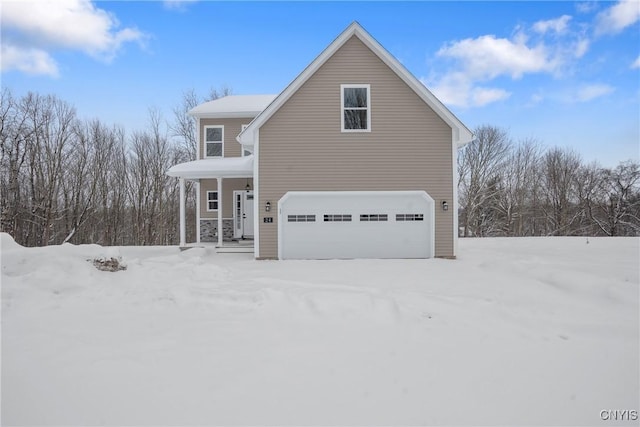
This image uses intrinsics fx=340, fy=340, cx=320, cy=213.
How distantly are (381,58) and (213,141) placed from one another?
8206 mm

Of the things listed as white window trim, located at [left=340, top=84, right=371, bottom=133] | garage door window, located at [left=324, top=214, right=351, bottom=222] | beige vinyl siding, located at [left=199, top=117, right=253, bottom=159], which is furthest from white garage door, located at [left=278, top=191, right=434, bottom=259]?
beige vinyl siding, located at [left=199, top=117, right=253, bottom=159]

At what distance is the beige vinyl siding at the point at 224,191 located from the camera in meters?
14.2

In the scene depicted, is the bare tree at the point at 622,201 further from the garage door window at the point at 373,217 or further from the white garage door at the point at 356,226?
the garage door window at the point at 373,217

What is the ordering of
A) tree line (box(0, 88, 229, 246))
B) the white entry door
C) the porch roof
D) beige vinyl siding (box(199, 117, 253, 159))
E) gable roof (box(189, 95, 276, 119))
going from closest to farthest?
1. the porch roof
2. the white entry door
3. gable roof (box(189, 95, 276, 119))
4. beige vinyl siding (box(199, 117, 253, 159))
5. tree line (box(0, 88, 229, 246))

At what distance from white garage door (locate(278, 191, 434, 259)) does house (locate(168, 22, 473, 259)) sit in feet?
0.10

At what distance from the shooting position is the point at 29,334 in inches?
147

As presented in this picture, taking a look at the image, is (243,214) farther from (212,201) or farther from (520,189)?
(520,189)

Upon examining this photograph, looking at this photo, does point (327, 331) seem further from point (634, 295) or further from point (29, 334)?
point (634, 295)

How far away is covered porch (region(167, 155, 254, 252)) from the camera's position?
12.0 m

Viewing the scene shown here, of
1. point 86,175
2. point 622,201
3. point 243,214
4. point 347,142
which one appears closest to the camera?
A: point 347,142

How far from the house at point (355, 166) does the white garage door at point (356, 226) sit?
3cm

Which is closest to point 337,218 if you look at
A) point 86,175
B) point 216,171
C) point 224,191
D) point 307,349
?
point 216,171
